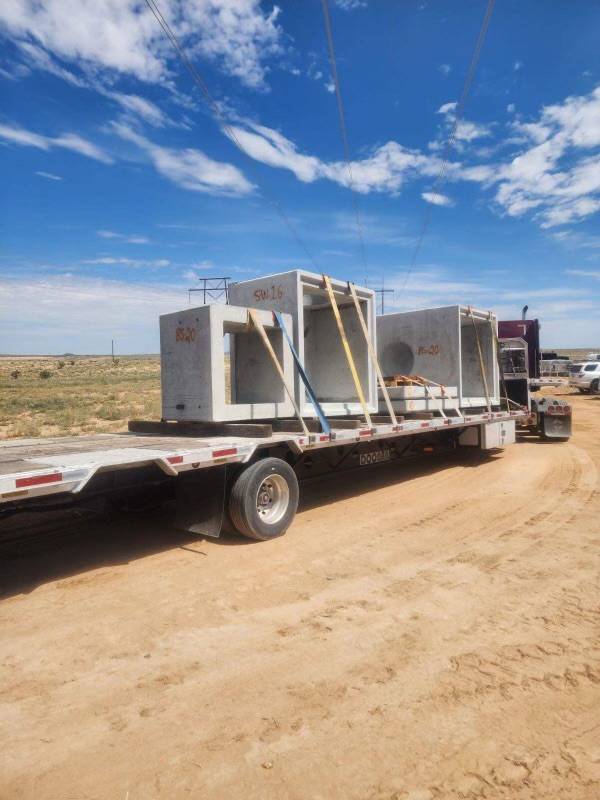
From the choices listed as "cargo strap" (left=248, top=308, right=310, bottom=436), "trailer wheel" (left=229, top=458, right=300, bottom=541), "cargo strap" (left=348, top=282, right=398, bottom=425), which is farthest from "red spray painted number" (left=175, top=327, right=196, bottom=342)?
"cargo strap" (left=348, top=282, right=398, bottom=425)

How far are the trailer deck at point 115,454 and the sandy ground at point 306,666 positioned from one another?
1.04m

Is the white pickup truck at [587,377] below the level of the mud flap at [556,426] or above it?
above

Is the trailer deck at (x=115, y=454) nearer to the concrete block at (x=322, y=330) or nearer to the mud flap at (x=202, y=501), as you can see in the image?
the mud flap at (x=202, y=501)

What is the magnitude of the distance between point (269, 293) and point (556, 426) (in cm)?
940

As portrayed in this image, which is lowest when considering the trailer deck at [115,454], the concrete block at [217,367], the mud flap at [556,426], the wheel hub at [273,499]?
the wheel hub at [273,499]

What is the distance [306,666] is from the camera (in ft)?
11.7

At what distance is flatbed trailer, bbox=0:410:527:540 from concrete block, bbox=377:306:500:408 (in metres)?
4.06

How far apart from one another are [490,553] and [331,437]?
234 cm

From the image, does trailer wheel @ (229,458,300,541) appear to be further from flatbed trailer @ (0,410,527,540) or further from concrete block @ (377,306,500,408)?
concrete block @ (377,306,500,408)

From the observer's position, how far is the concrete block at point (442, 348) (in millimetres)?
11125

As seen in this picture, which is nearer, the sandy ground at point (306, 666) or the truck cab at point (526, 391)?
the sandy ground at point (306, 666)

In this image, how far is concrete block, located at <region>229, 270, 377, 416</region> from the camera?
25.6 ft

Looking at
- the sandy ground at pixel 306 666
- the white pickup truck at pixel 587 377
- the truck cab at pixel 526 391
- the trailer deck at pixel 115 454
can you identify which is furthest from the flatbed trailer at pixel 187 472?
the white pickup truck at pixel 587 377

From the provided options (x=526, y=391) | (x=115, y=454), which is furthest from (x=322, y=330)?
(x=526, y=391)
